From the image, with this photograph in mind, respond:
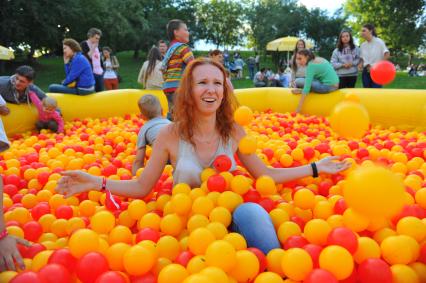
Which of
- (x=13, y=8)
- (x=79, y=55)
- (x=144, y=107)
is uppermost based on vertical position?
(x=13, y=8)

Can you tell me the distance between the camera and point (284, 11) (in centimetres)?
3422

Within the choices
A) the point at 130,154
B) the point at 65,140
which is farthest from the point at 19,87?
the point at 130,154

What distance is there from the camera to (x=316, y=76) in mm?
6207

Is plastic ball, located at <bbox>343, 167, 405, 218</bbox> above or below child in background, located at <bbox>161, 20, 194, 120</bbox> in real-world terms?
below

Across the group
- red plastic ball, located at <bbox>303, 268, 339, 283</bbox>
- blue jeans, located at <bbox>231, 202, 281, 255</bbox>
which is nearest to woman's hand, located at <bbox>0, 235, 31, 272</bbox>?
blue jeans, located at <bbox>231, 202, 281, 255</bbox>

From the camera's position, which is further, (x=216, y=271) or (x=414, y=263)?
(x=414, y=263)

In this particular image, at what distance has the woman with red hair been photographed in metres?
2.19

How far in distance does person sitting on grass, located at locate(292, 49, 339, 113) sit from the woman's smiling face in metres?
4.16

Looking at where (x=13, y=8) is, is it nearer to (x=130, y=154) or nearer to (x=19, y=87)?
(x=19, y=87)

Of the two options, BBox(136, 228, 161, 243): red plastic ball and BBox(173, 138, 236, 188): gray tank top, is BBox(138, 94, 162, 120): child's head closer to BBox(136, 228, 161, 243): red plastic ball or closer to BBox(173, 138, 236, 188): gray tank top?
BBox(173, 138, 236, 188): gray tank top

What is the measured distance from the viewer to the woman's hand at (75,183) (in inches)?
83.5

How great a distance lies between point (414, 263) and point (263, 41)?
1310 inches

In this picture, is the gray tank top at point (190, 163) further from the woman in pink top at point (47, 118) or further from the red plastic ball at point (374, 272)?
the woman in pink top at point (47, 118)

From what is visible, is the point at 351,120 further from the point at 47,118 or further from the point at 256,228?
the point at 47,118
